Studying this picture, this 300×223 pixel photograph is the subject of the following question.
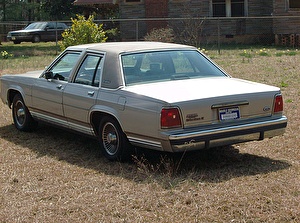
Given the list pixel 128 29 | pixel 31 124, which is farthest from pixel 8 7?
pixel 31 124

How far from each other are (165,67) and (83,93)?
3.66ft

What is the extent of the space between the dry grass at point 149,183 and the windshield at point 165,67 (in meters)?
0.98

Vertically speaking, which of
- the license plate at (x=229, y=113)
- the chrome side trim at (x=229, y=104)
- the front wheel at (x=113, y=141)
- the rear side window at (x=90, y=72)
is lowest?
the front wheel at (x=113, y=141)

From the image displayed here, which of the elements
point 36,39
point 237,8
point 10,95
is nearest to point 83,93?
point 10,95

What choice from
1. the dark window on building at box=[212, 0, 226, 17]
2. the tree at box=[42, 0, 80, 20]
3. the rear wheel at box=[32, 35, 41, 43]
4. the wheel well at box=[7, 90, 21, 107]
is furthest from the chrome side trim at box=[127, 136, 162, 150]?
the tree at box=[42, 0, 80, 20]

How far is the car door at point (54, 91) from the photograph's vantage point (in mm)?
8406

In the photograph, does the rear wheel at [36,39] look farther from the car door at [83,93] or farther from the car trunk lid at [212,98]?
the car trunk lid at [212,98]

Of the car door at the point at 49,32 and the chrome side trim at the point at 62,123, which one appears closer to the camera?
the chrome side trim at the point at 62,123

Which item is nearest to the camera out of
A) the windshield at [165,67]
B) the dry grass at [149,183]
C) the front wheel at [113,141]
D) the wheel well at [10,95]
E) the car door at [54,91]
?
the dry grass at [149,183]

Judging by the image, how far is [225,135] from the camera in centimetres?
674

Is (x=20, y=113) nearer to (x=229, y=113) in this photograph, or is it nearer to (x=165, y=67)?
(x=165, y=67)

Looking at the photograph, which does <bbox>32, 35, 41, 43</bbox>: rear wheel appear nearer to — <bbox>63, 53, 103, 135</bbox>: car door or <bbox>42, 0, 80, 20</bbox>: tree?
<bbox>42, 0, 80, 20</bbox>: tree

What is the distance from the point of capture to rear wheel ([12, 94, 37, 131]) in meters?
9.52

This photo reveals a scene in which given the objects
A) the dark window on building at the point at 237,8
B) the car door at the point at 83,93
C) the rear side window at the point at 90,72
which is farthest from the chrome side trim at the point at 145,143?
the dark window on building at the point at 237,8
